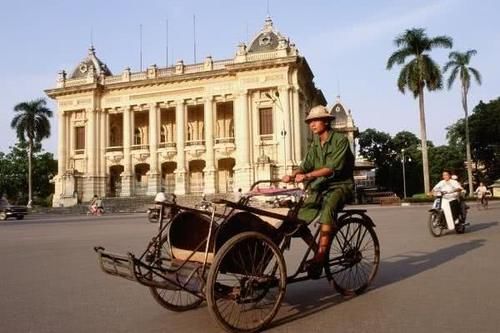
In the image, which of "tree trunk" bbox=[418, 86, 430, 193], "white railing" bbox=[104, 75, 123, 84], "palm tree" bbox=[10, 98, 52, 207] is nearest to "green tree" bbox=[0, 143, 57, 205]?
"palm tree" bbox=[10, 98, 52, 207]

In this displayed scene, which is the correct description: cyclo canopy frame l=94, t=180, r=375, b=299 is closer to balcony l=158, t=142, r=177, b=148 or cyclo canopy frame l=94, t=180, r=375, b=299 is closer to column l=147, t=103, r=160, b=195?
column l=147, t=103, r=160, b=195

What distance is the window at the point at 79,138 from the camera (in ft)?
165

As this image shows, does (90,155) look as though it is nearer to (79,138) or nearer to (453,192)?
(79,138)

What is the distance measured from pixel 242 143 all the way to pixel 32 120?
2727cm

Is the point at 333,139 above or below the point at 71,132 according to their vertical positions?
below

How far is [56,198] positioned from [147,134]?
11.1m

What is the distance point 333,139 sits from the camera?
5094mm

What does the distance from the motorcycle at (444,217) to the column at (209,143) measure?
110 feet

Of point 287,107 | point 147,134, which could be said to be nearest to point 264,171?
point 287,107

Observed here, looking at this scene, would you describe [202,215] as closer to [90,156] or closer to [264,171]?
[264,171]

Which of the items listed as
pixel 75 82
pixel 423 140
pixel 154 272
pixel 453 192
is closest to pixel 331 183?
pixel 154 272

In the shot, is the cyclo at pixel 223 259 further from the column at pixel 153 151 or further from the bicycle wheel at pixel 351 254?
the column at pixel 153 151

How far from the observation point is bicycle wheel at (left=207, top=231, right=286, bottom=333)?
3.97 m

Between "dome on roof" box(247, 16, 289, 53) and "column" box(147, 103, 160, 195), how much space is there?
11248 mm
